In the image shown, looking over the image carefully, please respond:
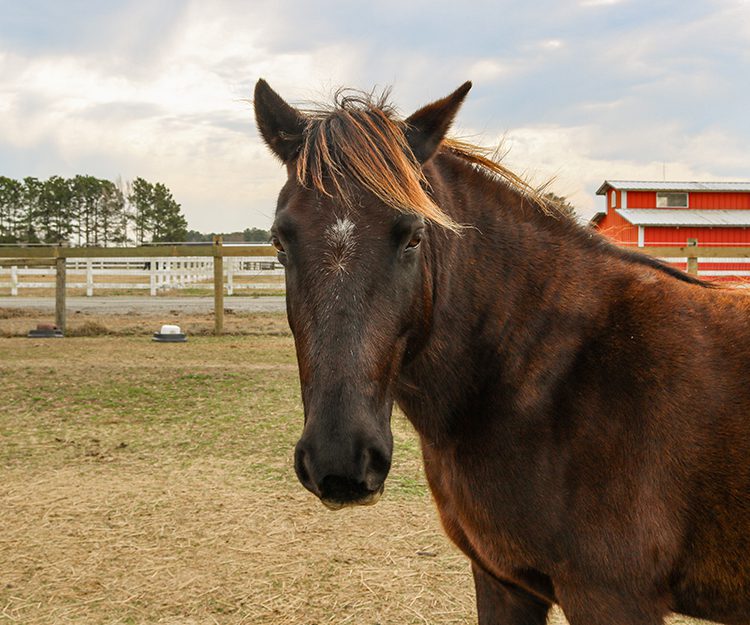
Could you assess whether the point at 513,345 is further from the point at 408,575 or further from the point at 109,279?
the point at 109,279

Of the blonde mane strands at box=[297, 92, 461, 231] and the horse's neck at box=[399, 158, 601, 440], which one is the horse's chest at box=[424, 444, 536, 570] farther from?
the blonde mane strands at box=[297, 92, 461, 231]

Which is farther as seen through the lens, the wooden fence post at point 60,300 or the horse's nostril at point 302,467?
the wooden fence post at point 60,300

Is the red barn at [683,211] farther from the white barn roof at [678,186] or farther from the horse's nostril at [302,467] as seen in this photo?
the horse's nostril at [302,467]

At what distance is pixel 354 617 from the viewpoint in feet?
11.7

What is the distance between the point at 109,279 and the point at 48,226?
146ft

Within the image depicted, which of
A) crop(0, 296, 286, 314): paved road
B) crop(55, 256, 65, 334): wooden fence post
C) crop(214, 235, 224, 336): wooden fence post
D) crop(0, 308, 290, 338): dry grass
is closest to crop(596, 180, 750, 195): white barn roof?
crop(0, 296, 286, 314): paved road

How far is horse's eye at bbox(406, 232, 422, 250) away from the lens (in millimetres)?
2070

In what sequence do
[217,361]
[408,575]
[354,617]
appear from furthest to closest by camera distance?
[217,361], [408,575], [354,617]

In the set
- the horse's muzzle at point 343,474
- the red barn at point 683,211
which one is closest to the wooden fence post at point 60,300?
the horse's muzzle at point 343,474

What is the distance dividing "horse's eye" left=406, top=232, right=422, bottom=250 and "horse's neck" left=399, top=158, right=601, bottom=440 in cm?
17

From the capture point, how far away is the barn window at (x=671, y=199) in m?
36.4

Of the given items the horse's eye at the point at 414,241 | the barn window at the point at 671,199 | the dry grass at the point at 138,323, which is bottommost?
the dry grass at the point at 138,323

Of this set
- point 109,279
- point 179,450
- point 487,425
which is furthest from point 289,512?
point 109,279

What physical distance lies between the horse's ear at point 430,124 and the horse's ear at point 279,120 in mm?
415
